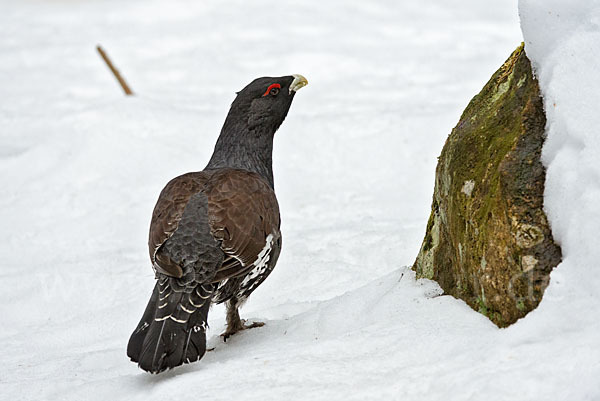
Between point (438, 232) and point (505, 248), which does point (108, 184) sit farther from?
point (505, 248)

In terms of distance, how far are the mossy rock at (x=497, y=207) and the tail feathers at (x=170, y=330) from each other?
3.88 ft

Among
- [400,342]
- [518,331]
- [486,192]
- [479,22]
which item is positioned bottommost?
[479,22]

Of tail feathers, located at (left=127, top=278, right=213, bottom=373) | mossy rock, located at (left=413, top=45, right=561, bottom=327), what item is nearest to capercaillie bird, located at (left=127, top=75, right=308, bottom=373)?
tail feathers, located at (left=127, top=278, right=213, bottom=373)

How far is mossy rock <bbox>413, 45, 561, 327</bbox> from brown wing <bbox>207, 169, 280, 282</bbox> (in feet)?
2.99

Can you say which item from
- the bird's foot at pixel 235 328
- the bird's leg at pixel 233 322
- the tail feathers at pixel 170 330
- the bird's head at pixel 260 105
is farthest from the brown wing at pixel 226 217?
the bird's head at pixel 260 105

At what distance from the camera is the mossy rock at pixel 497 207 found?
2916 mm

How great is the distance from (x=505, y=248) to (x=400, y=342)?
59 cm

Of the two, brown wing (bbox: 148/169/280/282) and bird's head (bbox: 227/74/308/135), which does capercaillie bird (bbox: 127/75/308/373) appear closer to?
brown wing (bbox: 148/169/280/282)

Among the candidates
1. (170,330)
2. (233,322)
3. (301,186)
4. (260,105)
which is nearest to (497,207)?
(170,330)

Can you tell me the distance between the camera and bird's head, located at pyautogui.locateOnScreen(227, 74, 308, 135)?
509 centimetres

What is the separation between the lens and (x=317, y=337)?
3.64m

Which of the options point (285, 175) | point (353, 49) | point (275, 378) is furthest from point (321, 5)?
point (275, 378)

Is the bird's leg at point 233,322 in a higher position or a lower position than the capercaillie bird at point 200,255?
lower

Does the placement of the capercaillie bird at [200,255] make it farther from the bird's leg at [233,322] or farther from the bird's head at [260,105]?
the bird's head at [260,105]
